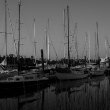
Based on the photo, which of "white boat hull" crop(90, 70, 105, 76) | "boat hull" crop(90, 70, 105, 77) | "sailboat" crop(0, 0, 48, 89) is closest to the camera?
"sailboat" crop(0, 0, 48, 89)

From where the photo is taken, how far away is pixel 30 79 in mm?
31609

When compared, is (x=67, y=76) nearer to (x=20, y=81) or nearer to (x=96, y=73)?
(x=20, y=81)

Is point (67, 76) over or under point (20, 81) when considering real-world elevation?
under

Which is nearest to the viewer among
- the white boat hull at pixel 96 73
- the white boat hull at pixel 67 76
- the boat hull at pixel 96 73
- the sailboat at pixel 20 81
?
the sailboat at pixel 20 81

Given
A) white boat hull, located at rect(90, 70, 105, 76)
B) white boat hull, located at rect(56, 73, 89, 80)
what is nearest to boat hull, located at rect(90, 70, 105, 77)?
white boat hull, located at rect(90, 70, 105, 76)

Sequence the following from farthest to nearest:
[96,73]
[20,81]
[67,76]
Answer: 1. [96,73]
2. [67,76]
3. [20,81]

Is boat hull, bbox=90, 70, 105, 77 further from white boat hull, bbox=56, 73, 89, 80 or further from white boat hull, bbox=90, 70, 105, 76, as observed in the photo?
white boat hull, bbox=56, 73, 89, 80

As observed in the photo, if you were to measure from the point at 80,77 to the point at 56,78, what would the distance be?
22.5 feet

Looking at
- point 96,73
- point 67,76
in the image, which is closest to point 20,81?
point 67,76

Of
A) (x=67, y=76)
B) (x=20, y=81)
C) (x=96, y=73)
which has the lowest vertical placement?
(x=96, y=73)

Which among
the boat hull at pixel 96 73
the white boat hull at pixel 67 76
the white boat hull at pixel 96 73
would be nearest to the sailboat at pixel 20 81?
the white boat hull at pixel 67 76

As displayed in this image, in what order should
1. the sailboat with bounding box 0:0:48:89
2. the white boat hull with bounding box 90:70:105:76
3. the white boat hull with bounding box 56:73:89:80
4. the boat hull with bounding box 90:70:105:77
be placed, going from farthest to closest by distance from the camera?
the white boat hull with bounding box 90:70:105:76 < the boat hull with bounding box 90:70:105:77 < the white boat hull with bounding box 56:73:89:80 < the sailboat with bounding box 0:0:48:89

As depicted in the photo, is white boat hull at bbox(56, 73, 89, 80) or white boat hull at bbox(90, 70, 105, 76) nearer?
white boat hull at bbox(56, 73, 89, 80)

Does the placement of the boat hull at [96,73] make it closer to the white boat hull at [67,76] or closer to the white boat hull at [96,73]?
the white boat hull at [96,73]
